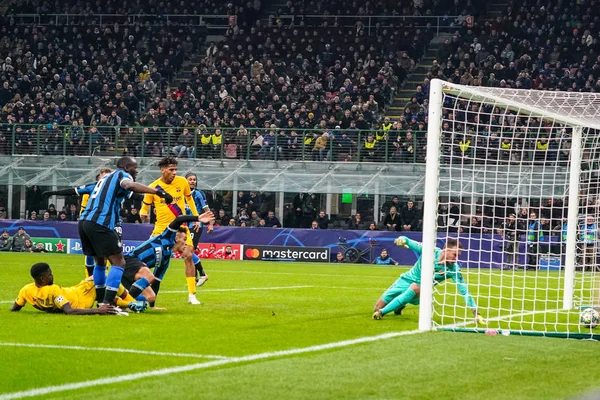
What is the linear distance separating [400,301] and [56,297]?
4.31 m

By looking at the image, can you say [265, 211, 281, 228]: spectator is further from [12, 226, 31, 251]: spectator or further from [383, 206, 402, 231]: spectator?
[12, 226, 31, 251]: spectator

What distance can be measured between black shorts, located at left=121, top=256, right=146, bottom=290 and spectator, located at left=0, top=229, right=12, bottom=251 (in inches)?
856

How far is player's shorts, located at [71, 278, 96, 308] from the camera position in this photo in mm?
12984

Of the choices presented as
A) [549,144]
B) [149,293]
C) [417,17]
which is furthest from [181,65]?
[149,293]

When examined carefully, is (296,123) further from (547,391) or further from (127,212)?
(547,391)

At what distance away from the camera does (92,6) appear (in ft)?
171

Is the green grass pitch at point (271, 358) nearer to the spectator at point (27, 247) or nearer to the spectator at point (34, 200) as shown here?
the spectator at point (27, 247)

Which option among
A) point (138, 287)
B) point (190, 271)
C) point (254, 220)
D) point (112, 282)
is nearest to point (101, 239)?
point (112, 282)

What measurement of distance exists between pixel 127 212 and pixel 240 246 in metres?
4.91

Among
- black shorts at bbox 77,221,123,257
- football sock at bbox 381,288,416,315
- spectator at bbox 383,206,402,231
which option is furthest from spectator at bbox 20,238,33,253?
football sock at bbox 381,288,416,315

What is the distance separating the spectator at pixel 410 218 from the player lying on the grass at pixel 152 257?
61.1 feet

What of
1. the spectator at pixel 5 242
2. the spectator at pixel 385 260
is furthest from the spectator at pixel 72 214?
the spectator at pixel 385 260

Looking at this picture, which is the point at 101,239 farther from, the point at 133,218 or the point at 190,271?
the point at 133,218

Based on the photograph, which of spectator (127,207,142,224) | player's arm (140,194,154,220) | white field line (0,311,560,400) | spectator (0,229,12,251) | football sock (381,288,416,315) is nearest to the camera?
white field line (0,311,560,400)
